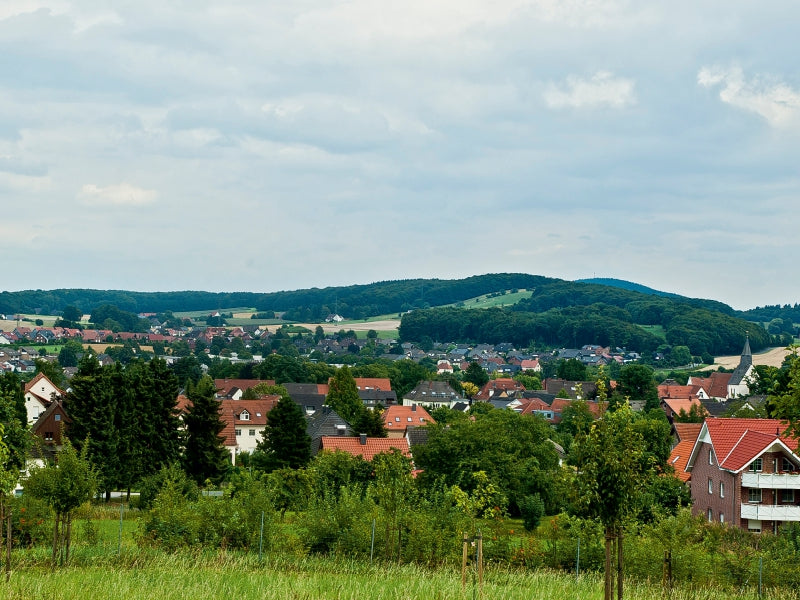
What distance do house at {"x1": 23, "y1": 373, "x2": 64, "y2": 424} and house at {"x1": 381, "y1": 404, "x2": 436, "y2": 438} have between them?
31.0m

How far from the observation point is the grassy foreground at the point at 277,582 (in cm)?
1592

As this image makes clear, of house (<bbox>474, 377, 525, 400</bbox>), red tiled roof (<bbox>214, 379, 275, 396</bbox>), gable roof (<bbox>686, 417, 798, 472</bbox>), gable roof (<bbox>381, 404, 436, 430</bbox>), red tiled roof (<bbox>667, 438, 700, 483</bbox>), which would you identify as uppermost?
gable roof (<bbox>686, 417, 798, 472</bbox>)

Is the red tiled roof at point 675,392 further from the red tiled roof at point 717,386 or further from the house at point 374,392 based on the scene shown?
the house at point 374,392

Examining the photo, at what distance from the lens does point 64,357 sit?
603 ft

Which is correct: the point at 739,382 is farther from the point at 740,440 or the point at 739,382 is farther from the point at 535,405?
the point at 740,440

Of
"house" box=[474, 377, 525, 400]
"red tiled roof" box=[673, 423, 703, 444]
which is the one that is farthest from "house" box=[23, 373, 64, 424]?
"house" box=[474, 377, 525, 400]

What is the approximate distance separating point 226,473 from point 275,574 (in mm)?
33854

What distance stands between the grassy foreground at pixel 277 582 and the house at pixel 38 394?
63.5 metres

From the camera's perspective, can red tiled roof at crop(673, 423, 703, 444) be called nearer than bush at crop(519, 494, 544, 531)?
No

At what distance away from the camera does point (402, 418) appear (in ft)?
291

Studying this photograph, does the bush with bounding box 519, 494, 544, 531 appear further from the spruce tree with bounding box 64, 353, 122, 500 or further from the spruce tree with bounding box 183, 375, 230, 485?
the spruce tree with bounding box 64, 353, 122, 500

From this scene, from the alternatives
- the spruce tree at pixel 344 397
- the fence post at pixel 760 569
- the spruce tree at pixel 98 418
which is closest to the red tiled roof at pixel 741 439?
the fence post at pixel 760 569

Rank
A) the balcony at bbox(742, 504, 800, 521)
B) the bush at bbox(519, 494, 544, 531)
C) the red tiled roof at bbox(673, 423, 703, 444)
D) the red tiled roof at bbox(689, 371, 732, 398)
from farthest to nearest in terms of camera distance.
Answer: the red tiled roof at bbox(689, 371, 732, 398) < the red tiled roof at bbox(673, 423, 703, 444) < the bush at bbox(519, 494, 544, 531) < the balcony at bbox(742, 504, 800, 521)

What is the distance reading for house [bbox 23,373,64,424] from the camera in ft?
264
